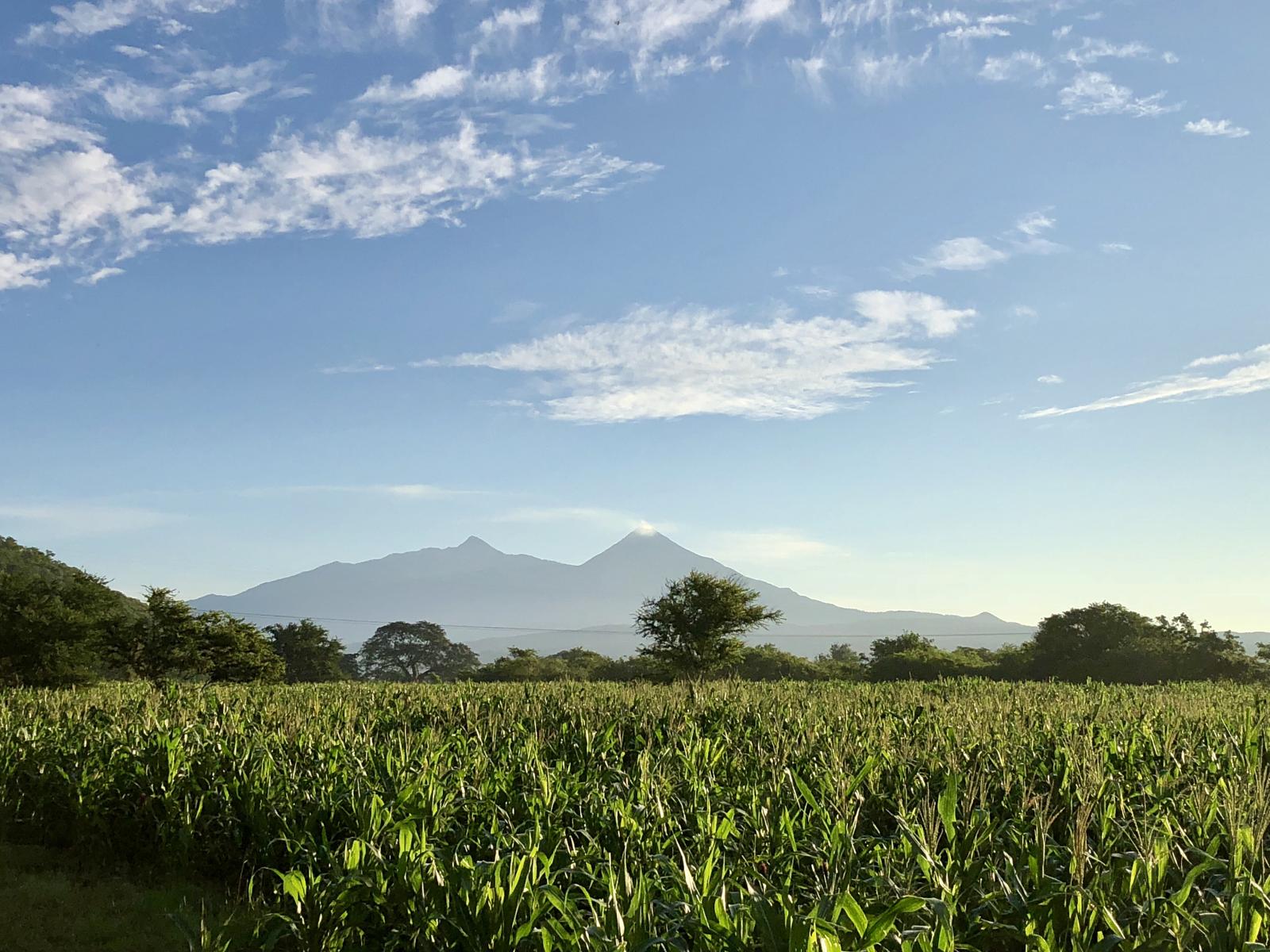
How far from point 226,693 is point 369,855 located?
1656cm

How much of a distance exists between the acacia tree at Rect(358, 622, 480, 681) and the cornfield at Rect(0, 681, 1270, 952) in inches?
3634

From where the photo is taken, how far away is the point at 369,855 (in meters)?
5.80

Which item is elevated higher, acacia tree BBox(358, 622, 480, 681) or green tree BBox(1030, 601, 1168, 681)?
green tree BBox(1030, 601, 1168, 681)

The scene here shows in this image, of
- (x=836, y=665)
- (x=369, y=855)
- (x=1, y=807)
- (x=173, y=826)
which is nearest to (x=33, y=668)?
(x=1, y=807)

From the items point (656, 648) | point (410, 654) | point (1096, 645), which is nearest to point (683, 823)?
point (656, 648)

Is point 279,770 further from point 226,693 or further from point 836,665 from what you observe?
point 836,665

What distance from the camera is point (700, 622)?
124 ft

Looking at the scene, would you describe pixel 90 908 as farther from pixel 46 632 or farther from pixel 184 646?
pixel 184 646

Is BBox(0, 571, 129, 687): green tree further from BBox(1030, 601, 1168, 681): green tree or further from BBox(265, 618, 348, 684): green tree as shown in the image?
BBox(1030, 601, 1168, 681): green tree

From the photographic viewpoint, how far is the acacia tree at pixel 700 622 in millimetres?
37562

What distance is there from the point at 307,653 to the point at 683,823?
5495 cm

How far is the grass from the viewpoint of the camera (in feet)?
22.9

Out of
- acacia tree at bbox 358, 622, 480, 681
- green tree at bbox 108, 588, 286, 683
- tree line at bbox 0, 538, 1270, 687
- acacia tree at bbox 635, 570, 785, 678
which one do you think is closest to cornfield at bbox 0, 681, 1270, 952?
tree line at bbox 0, 538, 1270, 687

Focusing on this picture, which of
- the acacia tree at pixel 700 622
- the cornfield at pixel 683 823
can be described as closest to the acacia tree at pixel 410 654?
the acacia tree at pixel 700 622
